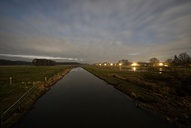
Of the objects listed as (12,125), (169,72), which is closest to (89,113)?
(12,125)

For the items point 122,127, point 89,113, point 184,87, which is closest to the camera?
point 122,127

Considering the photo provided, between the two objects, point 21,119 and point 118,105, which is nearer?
point 21,119

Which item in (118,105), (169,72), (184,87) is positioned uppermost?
(169,72)

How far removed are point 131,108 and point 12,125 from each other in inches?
454

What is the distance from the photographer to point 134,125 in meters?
9.09

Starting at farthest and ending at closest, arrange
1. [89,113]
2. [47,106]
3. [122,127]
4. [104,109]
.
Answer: [47,106] → [104,109] → [89,113] → [122,127]

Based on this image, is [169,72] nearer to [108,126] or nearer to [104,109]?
[104,109]

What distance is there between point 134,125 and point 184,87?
37.6 feet

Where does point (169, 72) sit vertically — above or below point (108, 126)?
above

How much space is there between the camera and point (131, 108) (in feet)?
41.5

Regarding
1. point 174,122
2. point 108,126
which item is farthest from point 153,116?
point 108,126

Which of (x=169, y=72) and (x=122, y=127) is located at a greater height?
(x=169, y=72)

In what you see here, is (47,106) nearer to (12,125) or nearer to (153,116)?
(12,125)

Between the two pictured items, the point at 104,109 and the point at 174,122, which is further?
the point at 104,109
